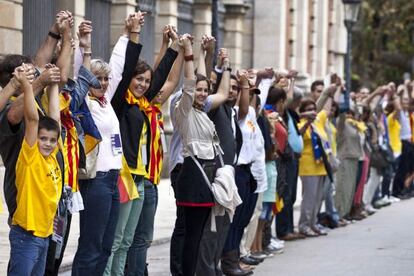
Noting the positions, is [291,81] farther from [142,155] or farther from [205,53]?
[142,155]

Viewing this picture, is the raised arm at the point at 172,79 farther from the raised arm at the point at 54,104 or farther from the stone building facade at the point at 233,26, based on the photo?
the stone building facade at the point at 233,26

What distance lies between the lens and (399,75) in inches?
2162

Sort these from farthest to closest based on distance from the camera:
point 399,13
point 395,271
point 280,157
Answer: point 399,13 < point 280,157 < point 395,271

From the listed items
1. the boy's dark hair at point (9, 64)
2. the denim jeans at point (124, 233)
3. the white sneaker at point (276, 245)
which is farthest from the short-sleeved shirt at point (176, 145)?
the white sneaker at point (276, 245)

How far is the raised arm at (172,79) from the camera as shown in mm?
10484

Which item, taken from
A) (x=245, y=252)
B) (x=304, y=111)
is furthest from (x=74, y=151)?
(x=304, y=111)

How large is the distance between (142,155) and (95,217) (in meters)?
1.04

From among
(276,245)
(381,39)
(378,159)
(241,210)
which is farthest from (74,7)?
(381,39)

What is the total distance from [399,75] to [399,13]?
15.5 ft

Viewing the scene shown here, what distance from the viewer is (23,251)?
8.19m

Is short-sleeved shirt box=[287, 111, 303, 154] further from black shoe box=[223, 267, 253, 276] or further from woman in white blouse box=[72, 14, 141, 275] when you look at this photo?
woman in white blouse box=[72, 14, 141, 275]

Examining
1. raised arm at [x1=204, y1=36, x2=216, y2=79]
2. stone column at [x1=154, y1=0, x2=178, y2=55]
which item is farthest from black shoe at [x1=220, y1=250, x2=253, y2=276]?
stone column at [x1=154, y1=0, x2=178, y2=55]

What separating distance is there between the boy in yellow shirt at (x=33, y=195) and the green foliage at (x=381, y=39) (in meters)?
41.6

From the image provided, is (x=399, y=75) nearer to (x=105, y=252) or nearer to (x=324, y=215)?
(x=324, y=215)
